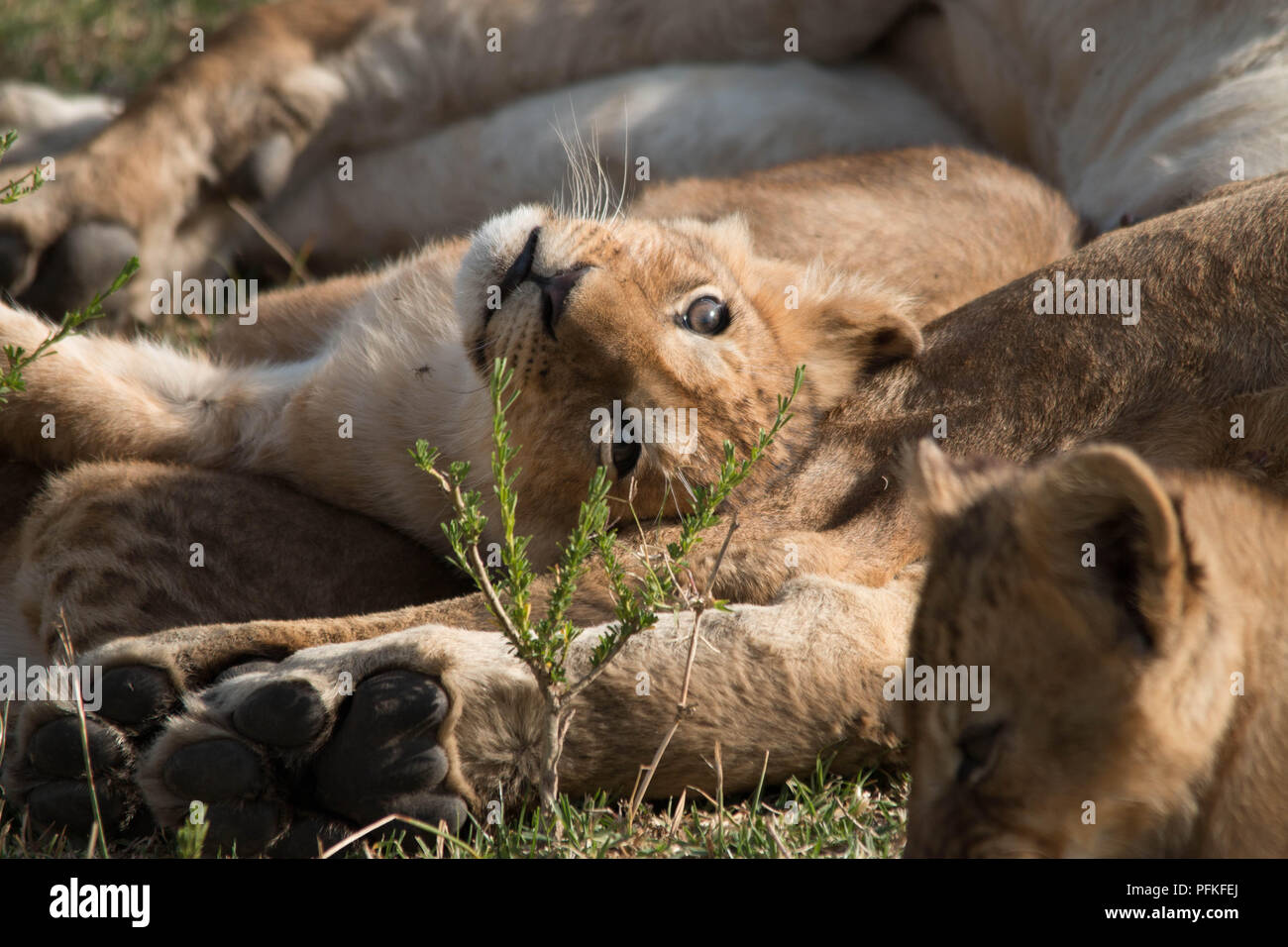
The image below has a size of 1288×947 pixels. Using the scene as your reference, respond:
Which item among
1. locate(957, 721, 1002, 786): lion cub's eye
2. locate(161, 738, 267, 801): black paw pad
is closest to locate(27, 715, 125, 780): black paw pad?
locate(161, 738, 267, 801): black paw pad

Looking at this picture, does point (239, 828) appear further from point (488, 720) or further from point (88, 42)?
point (88, 42)

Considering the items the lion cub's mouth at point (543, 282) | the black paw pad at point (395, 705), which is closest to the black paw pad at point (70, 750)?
the black paw pad at point (395, 705)

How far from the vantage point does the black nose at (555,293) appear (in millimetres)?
3082

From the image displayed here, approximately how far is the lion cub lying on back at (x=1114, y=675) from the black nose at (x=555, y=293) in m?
1.29

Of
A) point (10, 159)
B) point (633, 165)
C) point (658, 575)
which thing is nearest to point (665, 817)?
point (658, 575)

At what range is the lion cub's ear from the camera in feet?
5.88

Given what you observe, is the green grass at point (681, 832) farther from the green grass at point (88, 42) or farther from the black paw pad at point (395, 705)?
the green grass at point (88, 42)

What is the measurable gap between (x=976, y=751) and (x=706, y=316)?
4.92ft

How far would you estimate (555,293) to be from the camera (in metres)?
3.11

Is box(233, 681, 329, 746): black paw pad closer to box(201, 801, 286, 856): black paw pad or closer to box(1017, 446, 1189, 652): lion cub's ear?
box(201, 801, 286, 856): black paw pad

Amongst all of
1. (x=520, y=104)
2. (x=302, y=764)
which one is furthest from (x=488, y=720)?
(x=520, y=104)

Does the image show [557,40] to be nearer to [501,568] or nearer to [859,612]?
[501,568]

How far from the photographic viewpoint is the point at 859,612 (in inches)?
110

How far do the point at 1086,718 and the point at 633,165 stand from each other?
330cm
